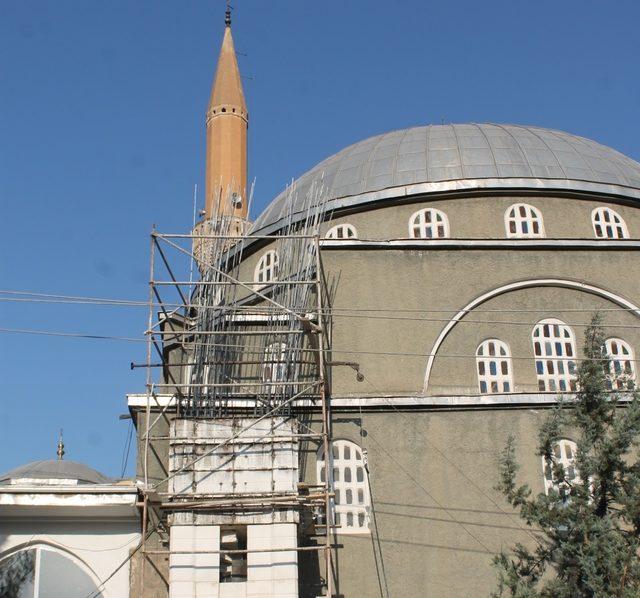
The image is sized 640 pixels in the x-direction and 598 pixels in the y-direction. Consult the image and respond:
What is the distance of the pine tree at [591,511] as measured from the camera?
13.7m

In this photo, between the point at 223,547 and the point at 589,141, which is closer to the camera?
the point at 223,547

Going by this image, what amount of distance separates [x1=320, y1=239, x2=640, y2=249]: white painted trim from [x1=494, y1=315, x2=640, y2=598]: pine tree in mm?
5389

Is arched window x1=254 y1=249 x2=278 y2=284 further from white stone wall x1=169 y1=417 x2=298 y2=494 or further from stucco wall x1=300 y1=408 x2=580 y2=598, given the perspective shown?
white stone wall x1=169 y1=417 x2=298 y2=494

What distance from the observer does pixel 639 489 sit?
1430 centimetres

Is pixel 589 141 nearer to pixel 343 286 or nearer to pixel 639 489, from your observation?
pixel 343 286

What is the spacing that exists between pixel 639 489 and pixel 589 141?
48.5 feet

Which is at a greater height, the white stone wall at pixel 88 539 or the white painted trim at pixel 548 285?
the white painted trim at pixel 548 285

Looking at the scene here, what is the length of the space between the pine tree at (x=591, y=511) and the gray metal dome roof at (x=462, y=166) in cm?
817

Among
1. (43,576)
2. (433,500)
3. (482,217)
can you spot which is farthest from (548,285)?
(43,576)

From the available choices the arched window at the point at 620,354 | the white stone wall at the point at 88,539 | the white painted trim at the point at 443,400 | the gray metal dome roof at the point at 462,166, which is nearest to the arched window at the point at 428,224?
the gray metal dome roof at the point at 462,166

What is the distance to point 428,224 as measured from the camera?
22.8 m

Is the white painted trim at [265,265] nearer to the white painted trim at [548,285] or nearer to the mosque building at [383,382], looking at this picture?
the mosque building at [383,382]

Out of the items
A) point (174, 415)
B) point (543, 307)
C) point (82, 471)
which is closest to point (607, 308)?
point (543, 307)

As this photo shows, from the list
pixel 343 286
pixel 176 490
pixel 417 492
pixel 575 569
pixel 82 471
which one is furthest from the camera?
pixel 82 471
